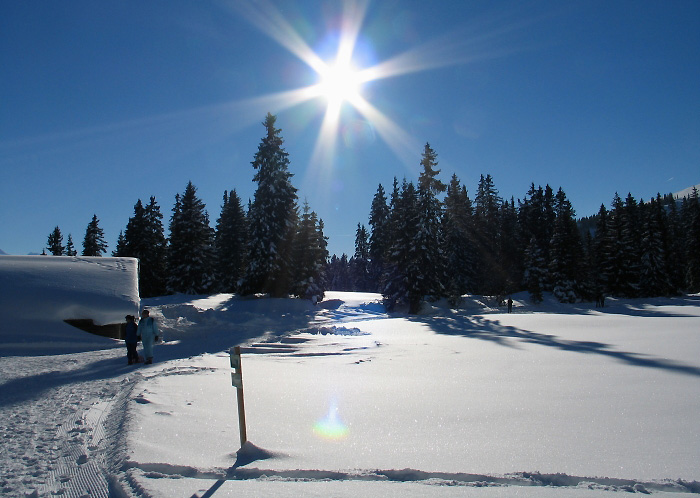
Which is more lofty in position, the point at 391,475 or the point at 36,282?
the point at 36,282

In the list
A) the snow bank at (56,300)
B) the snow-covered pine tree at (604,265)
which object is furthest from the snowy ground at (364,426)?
the snow-covered pine tree at (604,265)

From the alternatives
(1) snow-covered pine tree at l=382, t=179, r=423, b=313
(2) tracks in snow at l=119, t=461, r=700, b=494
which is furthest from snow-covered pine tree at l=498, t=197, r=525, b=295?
(2) tracks in snow at l=119, t=461, r=700, b=494

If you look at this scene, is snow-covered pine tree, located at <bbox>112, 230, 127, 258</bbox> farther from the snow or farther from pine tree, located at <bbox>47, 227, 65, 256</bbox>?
the snow

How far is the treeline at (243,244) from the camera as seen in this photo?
116 feet

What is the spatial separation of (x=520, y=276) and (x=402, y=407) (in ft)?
185

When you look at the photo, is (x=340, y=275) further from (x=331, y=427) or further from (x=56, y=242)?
(x=331, y=427)

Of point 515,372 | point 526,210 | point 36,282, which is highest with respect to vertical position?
point 526,210

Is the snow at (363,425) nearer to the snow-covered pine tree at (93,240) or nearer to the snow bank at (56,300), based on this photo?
the snow bank at (56,300)

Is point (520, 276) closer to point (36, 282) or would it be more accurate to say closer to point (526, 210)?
point (526, 210)

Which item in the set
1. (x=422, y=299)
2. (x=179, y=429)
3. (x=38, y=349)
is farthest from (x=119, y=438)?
(x=422, y=299)

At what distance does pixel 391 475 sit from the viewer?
3.73 metres

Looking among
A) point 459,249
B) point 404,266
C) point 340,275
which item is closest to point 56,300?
point 404,266

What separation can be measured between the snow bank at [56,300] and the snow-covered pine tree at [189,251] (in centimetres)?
2082

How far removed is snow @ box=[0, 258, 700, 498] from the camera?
3617 millimetres
